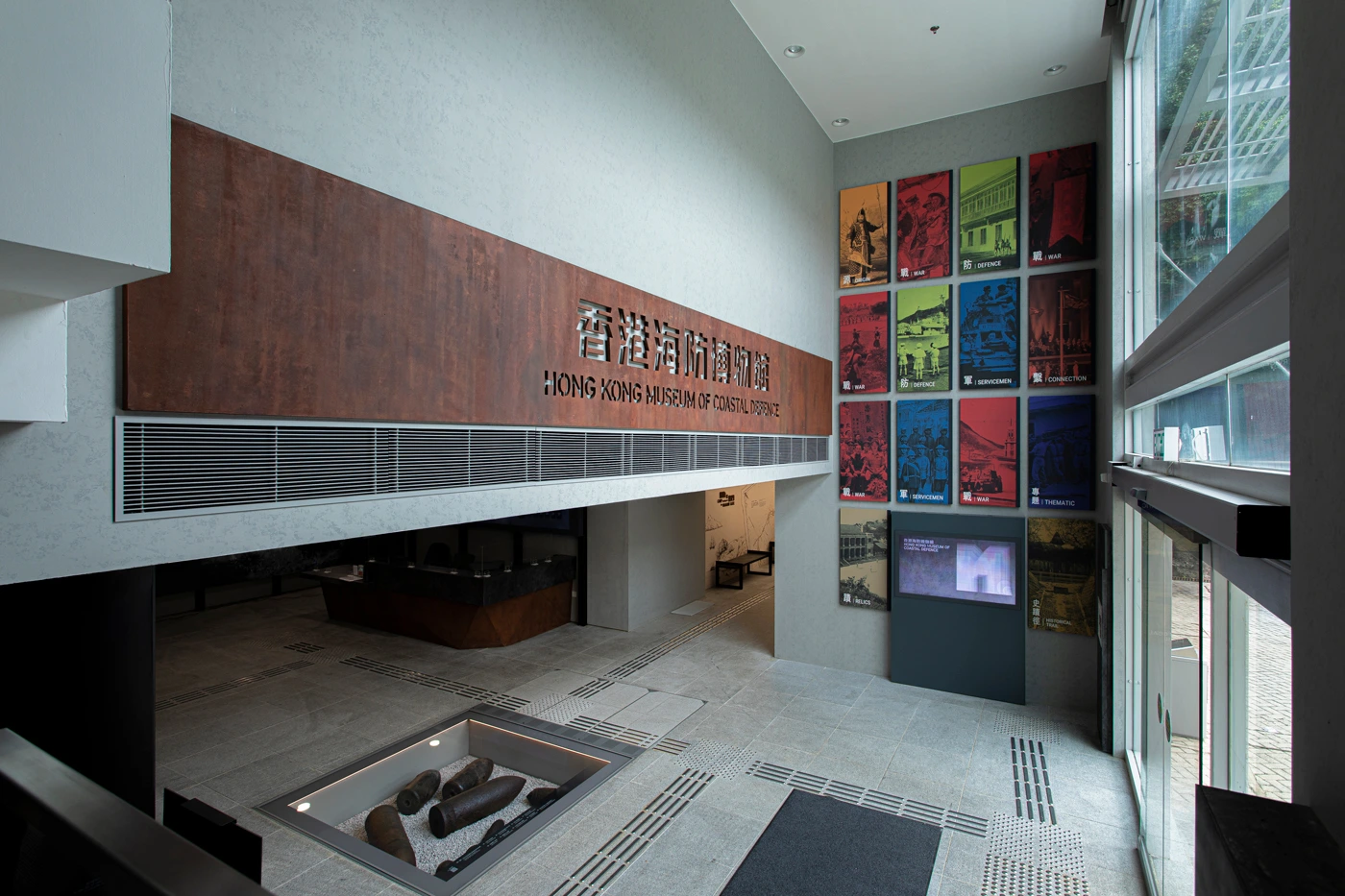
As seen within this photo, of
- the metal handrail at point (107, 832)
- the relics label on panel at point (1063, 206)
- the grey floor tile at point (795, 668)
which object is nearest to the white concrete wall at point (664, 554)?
the grey floor tile at point (795, 668)

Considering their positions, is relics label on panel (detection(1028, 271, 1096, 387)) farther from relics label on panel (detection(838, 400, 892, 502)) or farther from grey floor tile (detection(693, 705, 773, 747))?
grey floor tile (detection(693, 705, 773, 747))

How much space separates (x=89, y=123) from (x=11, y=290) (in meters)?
0.50

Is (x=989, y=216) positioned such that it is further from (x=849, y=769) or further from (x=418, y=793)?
(x=418, y=793)

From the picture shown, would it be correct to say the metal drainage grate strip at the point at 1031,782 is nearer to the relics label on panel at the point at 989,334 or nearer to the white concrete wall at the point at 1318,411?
the relics label on panel at the point at 989,334

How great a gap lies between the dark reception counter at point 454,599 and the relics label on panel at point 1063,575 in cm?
475

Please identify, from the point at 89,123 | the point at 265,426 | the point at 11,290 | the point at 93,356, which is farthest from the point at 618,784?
the point at 89,123

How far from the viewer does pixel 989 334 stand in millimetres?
5637

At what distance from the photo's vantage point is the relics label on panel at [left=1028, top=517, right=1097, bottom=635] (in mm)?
5297

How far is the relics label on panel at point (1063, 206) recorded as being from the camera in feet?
17.2

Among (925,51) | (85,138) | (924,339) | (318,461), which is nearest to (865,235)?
(924,339)

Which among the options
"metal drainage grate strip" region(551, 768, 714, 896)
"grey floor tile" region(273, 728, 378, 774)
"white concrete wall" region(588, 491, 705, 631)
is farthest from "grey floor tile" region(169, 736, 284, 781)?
"white concrete wall" region(588, 491, 705, 631)

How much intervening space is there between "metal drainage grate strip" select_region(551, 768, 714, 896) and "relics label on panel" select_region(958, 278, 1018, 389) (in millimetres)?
3840

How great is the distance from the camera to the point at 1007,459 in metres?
5.56

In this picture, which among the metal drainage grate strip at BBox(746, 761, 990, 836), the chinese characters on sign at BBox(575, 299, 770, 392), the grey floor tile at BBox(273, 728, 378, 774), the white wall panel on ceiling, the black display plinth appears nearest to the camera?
the black display plinth
